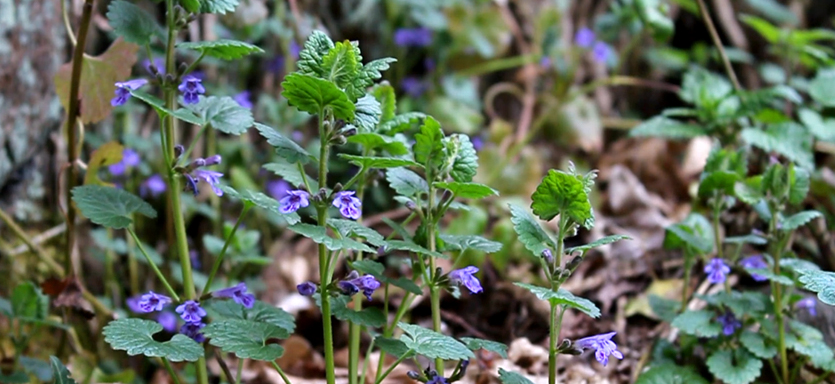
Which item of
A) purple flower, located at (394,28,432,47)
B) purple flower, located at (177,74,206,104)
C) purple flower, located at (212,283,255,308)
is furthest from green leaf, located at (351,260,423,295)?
purple flower, located at (394,28,432,47)

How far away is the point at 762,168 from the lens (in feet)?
7.76

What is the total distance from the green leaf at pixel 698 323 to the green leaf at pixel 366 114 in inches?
34.8

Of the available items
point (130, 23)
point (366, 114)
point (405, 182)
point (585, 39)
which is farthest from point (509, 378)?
point (585, 39)

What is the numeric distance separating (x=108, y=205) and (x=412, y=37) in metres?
1.99

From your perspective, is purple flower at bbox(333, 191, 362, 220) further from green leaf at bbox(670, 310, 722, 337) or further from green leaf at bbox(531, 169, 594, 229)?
green leaf at bbox(670, 310, 722, 337)

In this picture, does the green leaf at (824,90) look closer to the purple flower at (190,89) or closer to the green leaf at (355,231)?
the green leaf at (355,231)

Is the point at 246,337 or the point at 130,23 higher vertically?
the point at 130,23

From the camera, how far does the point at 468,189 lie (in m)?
1.30

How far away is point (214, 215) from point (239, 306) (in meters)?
1.12

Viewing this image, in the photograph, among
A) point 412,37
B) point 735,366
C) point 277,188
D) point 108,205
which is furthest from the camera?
point 412,37

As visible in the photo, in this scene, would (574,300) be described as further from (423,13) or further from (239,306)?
(423,13)

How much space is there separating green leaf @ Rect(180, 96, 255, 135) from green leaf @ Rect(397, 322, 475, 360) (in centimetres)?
51

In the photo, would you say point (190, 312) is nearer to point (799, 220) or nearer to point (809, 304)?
point (799, 220)

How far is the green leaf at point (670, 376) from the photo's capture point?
166cm
